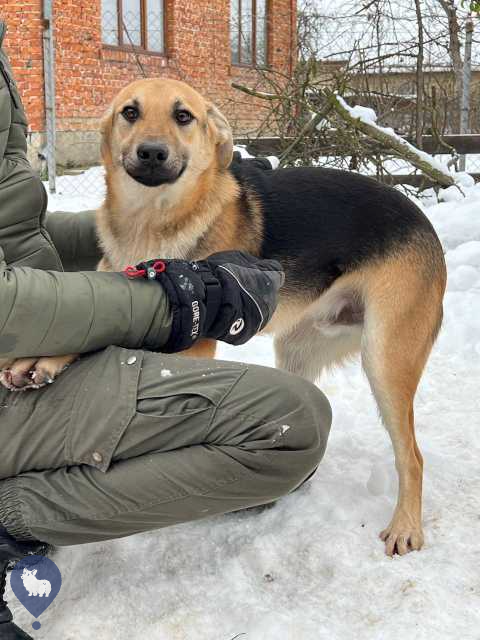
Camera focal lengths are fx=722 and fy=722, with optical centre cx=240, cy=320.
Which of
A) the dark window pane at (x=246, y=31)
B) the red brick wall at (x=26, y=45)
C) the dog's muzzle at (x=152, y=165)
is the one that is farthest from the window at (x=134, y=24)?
the dog's muzzle at (x=152, y=165)

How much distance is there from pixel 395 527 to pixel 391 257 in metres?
1.01

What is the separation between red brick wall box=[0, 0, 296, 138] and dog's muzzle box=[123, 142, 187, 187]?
256 inches

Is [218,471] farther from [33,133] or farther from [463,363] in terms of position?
[33,133]

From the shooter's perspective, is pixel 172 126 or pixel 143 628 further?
pixel 172 126

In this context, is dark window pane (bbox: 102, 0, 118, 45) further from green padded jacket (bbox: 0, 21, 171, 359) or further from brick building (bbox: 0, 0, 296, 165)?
green padded jacket (bbox: 0, 21, 171, 359)

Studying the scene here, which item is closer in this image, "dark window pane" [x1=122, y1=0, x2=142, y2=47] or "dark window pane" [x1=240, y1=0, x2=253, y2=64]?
"dark window pane" [x1=122, y1=0, x2=142, y2=47]

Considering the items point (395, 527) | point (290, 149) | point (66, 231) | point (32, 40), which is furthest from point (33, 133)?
point (395, 527)

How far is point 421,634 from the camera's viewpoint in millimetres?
1953

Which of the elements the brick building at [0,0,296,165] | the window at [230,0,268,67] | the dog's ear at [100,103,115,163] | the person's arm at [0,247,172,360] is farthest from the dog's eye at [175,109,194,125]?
the window at [230,0,268,67]

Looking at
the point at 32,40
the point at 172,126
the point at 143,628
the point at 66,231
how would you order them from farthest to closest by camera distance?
the point at 32,40
the point at 66,231
the point at 172,126
the point at 143,628

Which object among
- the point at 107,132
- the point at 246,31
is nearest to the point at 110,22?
the point at 246,31

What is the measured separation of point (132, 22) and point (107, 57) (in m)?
1.17

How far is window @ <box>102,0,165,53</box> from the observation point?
12.0 meters

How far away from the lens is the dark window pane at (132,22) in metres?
12.3
